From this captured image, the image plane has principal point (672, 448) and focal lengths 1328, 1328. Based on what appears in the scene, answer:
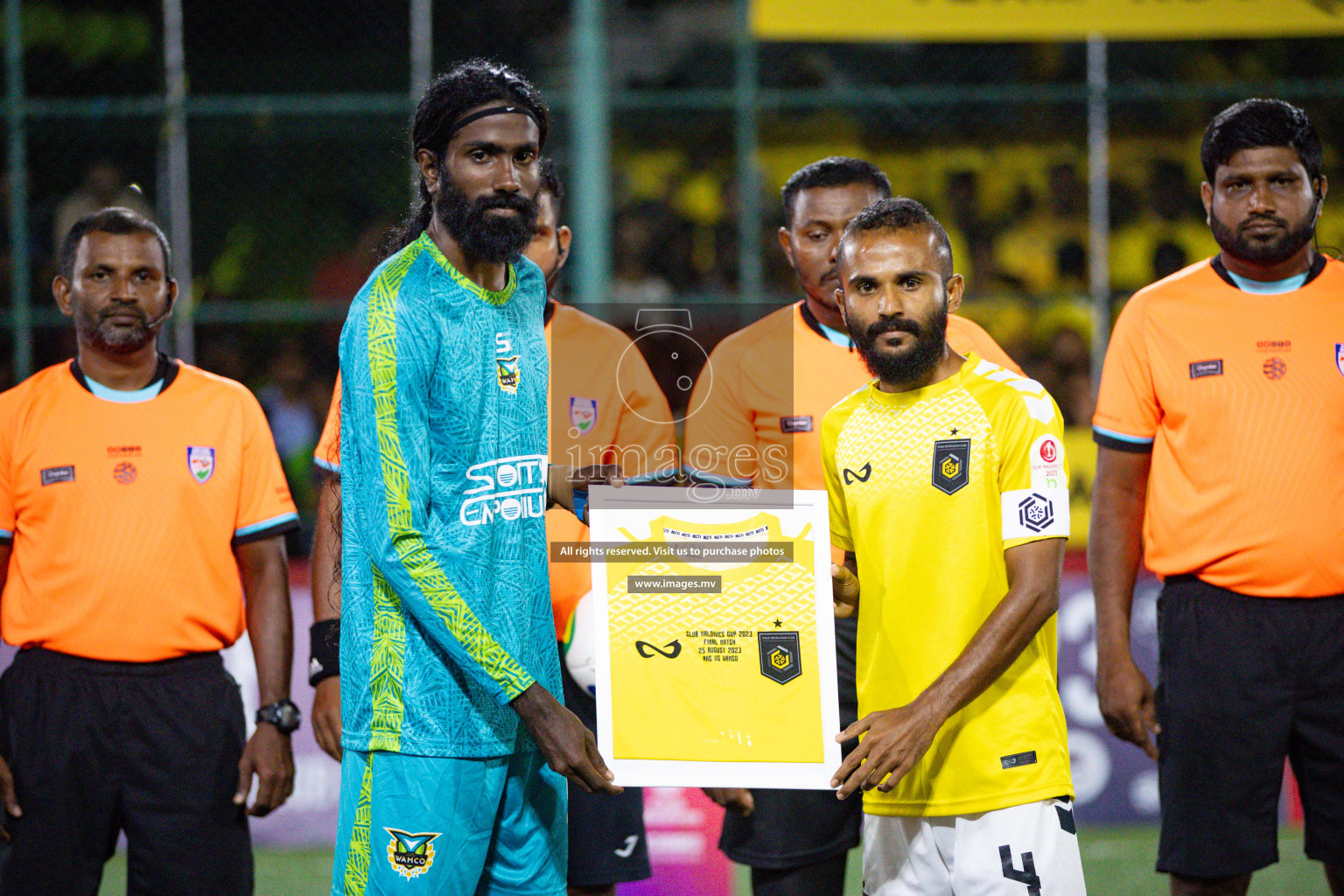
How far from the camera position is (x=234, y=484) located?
3604 mm

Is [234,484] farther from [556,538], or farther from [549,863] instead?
[549,863]

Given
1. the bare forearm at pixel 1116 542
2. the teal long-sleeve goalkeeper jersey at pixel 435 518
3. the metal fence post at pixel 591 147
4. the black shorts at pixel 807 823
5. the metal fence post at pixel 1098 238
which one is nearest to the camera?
the teal long-sleeve goalkeeper jersey at pixel 435 518

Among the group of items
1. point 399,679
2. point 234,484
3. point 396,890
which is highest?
point 234,484

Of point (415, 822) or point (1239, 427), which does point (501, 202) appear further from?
point (1239, 427)

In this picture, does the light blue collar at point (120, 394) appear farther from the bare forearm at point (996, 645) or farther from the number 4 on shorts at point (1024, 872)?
the number 4 on shorts at point (1024, 872)

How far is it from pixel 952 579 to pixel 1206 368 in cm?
120

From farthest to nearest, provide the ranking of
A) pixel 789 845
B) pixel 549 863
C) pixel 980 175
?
1. pixel 980 175
2. pixel 789 845
3. pixel 549 863

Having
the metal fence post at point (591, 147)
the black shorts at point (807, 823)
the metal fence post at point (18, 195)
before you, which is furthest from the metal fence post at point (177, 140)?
the black shorts at point (807, 823)

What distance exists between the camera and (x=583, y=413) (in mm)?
3545

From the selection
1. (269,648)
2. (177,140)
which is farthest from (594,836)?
(177,140)

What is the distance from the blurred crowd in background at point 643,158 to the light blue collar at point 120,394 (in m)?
4.91

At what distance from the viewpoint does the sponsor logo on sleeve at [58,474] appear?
3500 millimetres

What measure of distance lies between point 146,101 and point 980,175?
5.87m

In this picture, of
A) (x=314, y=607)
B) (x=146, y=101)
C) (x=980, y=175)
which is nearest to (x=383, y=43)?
(x=146, y=101)
